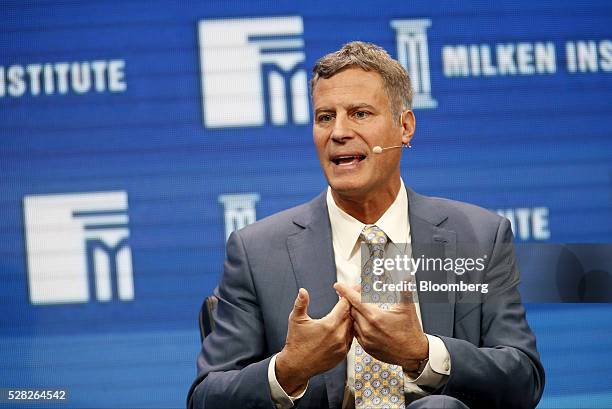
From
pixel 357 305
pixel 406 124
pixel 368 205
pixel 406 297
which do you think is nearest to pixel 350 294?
pixel 357 305

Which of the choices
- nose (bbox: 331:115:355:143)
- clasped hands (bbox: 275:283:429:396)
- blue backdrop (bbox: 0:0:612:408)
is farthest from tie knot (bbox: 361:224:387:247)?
blue backdrop (bbox: 0:0:612:408)

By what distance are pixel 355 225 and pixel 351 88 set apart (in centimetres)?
39

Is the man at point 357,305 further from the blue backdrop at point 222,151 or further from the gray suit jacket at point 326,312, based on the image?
the blue backdrop at point 222,151

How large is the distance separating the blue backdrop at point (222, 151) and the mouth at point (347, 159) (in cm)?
140

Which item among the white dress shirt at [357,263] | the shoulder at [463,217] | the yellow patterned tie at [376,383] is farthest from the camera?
the shoulder at [463,217]

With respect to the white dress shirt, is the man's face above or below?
above

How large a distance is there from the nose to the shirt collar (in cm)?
21

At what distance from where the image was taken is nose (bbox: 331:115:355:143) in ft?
9.45

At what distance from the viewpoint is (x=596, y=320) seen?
4297 mm

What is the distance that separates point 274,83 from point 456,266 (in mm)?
1945

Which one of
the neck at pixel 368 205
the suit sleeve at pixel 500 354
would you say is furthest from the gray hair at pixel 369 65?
the suit sleeve at pixel 500 354

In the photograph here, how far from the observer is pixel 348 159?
292 cm

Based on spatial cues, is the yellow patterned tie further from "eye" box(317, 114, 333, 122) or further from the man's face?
"eye" box(317, 114, 333, 122)

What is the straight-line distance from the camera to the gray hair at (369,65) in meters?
2.91
